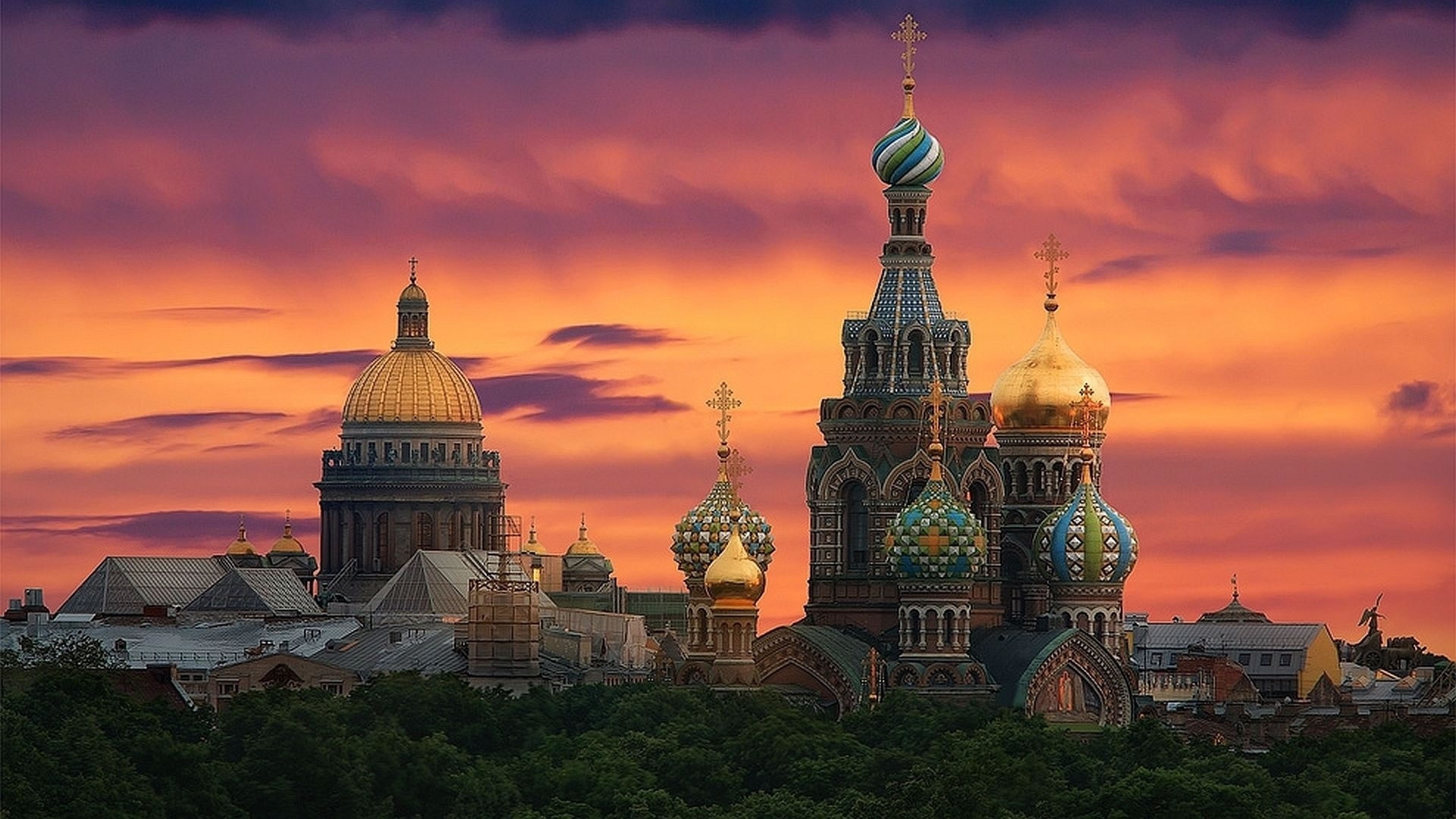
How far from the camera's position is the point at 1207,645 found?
199m

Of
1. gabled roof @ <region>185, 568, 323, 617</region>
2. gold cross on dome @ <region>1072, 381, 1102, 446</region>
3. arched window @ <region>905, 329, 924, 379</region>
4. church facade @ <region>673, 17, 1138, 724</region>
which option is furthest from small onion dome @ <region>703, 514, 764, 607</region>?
gabled roof @ <region>185, 568, 323, 617</region>

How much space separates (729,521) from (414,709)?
18794mm

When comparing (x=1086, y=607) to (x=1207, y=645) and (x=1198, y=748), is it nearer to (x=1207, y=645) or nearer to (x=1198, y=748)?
(x=1198, y=748)

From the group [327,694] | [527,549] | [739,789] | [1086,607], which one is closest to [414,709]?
[327,694]

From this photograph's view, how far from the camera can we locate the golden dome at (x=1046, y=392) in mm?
151625

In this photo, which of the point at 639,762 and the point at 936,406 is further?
the point at 936,406

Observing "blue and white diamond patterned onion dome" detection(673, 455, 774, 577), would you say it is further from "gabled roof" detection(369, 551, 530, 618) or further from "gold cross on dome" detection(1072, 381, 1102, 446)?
"gabled roof" detection(369, 551, 530, 618)

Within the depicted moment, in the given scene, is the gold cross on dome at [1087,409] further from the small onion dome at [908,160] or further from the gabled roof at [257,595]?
the gabled roof at [257,595]

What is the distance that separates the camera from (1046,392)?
497 ft

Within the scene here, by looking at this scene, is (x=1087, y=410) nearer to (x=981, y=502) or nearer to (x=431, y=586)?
(x=981, y=502)

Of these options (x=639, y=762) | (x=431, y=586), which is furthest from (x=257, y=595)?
(x=639, y=762)

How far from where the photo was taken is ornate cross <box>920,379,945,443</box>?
143500 mm

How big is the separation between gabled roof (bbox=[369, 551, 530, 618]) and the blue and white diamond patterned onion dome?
3361 cm

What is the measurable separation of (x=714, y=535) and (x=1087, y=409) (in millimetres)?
12423
